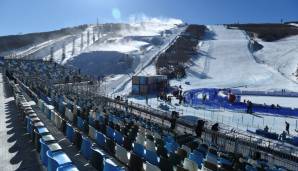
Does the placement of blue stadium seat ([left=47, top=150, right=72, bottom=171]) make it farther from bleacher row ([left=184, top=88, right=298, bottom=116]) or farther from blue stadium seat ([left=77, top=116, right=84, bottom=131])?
bleacher row ([left=184, top=88, right=298, bottom=116])

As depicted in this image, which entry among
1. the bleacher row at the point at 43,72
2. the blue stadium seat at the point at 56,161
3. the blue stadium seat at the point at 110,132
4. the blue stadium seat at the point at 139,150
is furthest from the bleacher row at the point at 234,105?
the blue stadium seat at the point at 56,161

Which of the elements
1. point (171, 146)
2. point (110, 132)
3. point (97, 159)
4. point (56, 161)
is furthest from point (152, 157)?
point (110, 132)

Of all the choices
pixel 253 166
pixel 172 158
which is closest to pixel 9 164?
pixel 172 158

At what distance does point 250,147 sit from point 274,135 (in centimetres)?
794

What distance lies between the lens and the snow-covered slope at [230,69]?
5569 cm

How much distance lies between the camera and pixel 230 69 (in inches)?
2736

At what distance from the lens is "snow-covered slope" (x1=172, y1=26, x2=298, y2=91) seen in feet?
183

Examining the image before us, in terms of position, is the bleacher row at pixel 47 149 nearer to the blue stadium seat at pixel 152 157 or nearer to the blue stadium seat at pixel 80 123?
the blue stadium seat at pixel 80 123

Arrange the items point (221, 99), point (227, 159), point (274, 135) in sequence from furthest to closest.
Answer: point (221, 99) → point (274, 135) → point (227, 159)

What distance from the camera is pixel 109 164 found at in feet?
30.9

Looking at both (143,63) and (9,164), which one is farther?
(143,63)

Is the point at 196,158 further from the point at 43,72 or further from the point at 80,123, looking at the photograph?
the point at 43,72

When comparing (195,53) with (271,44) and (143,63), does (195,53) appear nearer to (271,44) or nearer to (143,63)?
(143,63)

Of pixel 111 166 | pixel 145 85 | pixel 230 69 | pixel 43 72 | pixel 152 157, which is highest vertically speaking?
pixel 230 69
